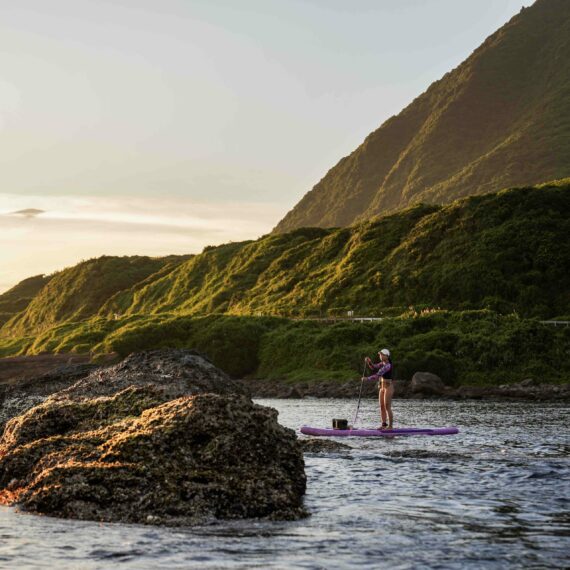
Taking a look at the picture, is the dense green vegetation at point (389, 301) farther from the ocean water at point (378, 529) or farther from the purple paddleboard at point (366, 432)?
the ocean water at point (378, 529)

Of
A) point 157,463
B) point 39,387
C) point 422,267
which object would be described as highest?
point 422,267

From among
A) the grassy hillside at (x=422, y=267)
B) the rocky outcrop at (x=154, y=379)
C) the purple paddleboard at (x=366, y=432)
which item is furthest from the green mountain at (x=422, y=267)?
the rocky outcrop at (x=154, y=379)

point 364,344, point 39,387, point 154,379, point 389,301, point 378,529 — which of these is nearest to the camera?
point 378,529

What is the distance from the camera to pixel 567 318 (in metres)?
98.4

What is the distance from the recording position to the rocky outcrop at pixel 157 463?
55.7 ft

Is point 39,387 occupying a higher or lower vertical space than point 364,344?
lower

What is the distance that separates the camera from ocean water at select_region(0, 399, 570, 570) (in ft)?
45.4

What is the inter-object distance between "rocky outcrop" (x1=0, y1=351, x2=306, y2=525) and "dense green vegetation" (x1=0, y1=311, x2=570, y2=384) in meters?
60.8

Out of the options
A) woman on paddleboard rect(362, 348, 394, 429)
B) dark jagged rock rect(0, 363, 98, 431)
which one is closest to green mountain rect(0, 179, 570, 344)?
woman on paddleboard rect(362, 348, 394, 429)

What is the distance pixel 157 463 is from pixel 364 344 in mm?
74498

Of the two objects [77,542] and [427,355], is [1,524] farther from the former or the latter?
[427,355]

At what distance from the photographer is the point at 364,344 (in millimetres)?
91375

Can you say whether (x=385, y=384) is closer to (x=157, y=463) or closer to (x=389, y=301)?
(x=157, y=463)

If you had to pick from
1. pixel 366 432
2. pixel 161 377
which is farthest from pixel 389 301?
pixel 161 377
